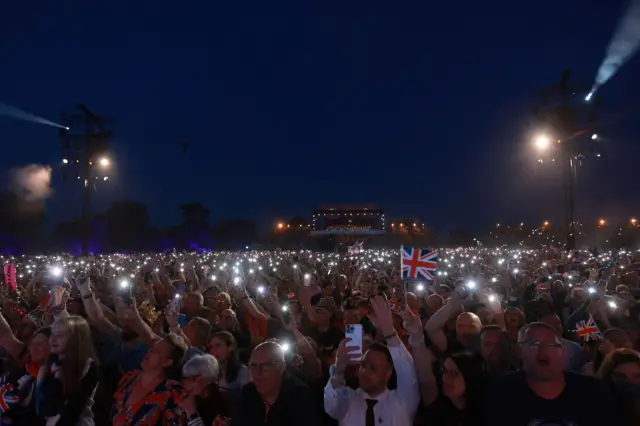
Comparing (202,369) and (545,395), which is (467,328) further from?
(202,369)

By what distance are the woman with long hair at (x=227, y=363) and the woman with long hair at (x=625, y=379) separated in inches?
114

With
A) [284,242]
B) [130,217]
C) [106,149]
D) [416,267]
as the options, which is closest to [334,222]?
[284,242]

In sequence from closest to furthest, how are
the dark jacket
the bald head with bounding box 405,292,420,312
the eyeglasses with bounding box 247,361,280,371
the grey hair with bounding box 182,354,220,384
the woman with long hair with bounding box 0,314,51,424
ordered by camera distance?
the dark jacket → the eyeglasses with bounding box 247,361,280,371 → the grey hair with bounding box 182,354,220,384 → the woman with long hair with bounding box 0,314,51,424 → the bald head with bounding box 405,292,420,312

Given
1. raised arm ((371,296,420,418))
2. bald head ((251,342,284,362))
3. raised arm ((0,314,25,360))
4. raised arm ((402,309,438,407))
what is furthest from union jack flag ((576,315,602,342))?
raised arm ((0,314,25,360))

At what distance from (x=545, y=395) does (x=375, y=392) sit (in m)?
1.09

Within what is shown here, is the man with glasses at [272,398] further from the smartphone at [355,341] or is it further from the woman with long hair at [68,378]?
the woman with long hair at [68,378]

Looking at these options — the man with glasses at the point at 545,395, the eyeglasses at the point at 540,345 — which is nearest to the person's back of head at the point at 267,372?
the man with glasses at the point at 545,395

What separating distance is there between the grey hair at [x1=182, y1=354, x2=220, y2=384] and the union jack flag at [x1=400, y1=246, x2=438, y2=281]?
327 centimetres

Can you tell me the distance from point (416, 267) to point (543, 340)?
3.41 metres

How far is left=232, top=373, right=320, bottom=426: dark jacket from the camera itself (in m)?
3.79

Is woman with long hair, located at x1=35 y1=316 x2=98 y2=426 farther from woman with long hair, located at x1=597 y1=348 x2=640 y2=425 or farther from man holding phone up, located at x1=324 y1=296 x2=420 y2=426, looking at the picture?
woman with long hair, located at x1=597 y1=348 x2=640 y2=425

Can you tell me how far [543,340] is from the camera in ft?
11.8

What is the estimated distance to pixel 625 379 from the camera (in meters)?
3.91

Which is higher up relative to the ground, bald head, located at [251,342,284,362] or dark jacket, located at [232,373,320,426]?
bald head, located at [251,342,284,362]
